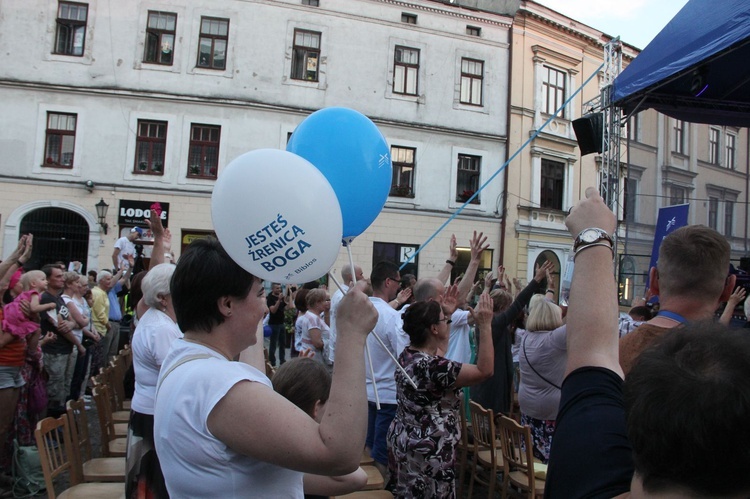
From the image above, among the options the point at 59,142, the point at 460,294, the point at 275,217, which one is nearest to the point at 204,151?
the point at 59,142

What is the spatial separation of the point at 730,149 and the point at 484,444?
692 cm

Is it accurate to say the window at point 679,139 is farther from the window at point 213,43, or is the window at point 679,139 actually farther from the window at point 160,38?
the window at point 160,38

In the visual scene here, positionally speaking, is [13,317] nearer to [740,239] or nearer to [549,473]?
[549,473]

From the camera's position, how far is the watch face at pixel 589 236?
1192 millimetres

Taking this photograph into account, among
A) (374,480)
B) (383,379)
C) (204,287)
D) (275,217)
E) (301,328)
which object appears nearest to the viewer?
(204,287)

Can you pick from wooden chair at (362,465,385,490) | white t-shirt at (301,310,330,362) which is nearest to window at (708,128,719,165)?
white t-shirt at (301,310,330,362)

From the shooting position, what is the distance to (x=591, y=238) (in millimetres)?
1195

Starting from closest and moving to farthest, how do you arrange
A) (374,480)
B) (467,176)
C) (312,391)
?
(312,391) → (374,480) → (467,176)

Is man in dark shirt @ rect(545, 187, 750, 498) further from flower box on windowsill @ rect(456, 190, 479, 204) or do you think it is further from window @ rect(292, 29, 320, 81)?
flower box on windowsill @ rect(456, 190, 479, 204)

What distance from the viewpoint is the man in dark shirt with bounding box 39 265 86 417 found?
5.84 m

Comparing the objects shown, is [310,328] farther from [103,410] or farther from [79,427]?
[79,427]

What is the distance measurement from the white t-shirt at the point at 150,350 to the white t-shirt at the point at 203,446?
182 centimetres

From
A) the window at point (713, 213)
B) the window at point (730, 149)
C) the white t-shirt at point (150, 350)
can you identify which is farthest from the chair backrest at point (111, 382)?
the window at point (730, 149)

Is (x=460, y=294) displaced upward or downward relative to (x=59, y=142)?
downward
